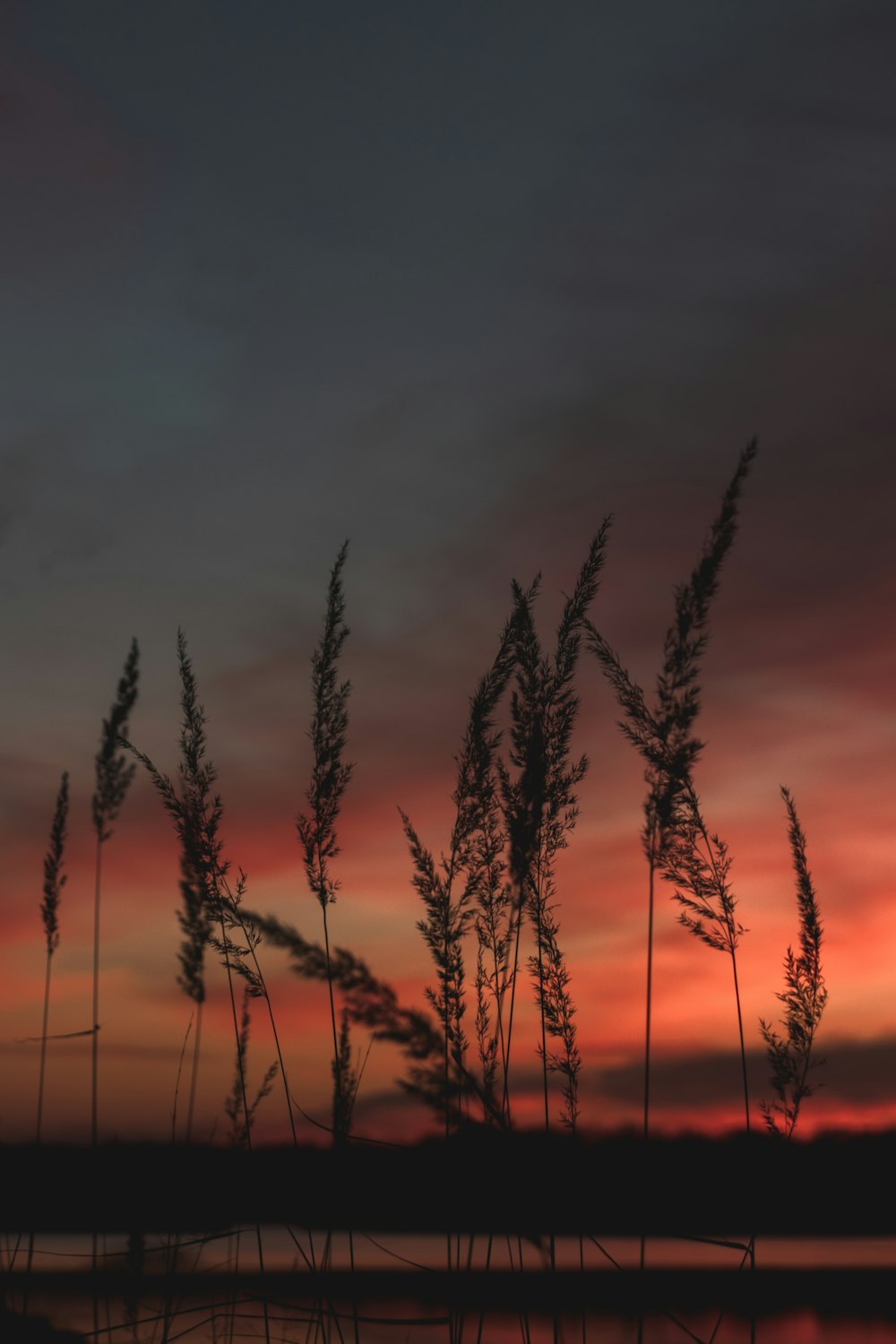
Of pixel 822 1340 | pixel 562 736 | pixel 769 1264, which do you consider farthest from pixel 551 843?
pixel 769 1264

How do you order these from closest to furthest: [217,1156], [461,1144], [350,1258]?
[461,1144], [350,1258], [217,1156]

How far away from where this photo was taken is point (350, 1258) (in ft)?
12.8

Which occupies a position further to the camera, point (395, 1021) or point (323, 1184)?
point (323, 1184)

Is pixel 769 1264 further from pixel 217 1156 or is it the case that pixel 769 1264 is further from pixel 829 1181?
pixel 217 1156

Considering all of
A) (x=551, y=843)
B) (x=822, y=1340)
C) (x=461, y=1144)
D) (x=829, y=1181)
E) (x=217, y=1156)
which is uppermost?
(x=551, y=843)

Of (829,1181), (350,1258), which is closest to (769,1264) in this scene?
(829,1181)

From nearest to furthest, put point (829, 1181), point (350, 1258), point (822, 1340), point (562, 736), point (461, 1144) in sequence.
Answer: point (461, 1144) < point (350, 1258) < point (562, 736) < point (822, 1340) < point (829, 1181)

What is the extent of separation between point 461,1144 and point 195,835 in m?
1.58

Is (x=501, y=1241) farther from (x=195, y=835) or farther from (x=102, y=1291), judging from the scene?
(x=102, y=1291)

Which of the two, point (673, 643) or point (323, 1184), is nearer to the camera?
point (673, 643)

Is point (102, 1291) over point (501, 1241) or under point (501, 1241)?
under

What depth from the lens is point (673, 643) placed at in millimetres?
3676

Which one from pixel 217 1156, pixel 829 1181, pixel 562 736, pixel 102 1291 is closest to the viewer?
pixel 562 736

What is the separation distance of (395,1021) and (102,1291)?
429cm
